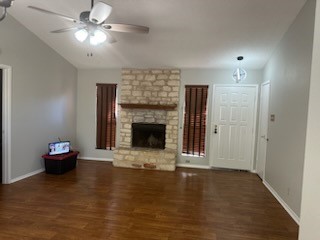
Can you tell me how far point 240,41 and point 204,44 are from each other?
0.65m

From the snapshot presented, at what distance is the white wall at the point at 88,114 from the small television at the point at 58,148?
3.13 ft

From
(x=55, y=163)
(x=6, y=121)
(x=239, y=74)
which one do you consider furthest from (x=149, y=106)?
(x=6, y=121)

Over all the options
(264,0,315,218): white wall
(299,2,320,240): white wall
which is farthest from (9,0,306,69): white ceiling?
(299,2,320,240): white wall

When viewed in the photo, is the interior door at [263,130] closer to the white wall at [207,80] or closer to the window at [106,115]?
the white wall at [207,80]

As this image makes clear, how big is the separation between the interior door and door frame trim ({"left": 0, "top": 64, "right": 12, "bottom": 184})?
4.92 m

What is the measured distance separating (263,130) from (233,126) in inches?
A: 26.9

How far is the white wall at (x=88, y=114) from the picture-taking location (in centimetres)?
573

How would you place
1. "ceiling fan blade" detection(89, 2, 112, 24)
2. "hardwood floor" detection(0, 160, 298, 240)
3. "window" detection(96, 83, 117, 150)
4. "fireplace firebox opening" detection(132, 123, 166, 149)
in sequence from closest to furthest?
"ceiling fan blade" detection(89, 2, 112, 24)
"hardwood floor" detection(0, 160, 298, 240)
"fireplace firebox opening" detection(132, 123, 166, 149)
"window" detection(96, 83, 117, 150)

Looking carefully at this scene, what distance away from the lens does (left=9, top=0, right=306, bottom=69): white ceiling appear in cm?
308

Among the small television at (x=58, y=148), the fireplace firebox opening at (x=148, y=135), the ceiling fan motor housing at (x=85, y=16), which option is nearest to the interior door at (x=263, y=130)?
the fireplace firebox opening at (x=148, y=135)

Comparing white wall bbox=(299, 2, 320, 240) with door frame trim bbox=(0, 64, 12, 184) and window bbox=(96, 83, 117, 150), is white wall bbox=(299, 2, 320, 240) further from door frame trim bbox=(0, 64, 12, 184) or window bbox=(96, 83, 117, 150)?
window bbox=(96, 83, 117, 150)

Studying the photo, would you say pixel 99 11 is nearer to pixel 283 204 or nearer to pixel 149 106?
pixel 149 106

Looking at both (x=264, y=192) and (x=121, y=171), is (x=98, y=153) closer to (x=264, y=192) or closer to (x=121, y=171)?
(x=121, y=171)

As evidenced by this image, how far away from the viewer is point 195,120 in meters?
5.31
